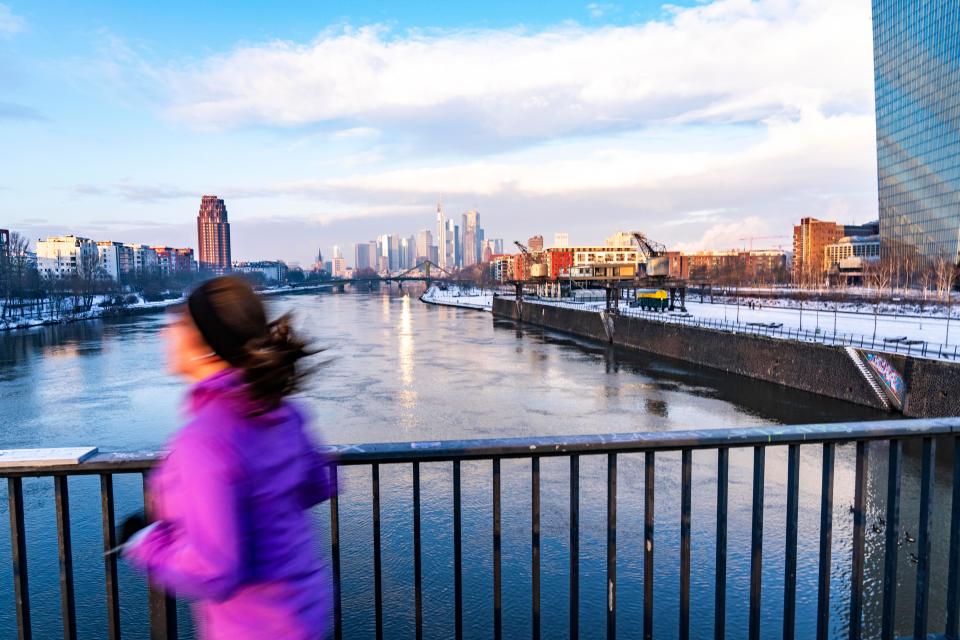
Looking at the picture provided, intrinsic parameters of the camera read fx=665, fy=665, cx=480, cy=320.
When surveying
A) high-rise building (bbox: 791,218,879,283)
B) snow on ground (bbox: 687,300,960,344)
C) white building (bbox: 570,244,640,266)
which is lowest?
snow on ground (bbox: 687,300,960,344)

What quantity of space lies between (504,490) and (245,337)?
14.2 meters

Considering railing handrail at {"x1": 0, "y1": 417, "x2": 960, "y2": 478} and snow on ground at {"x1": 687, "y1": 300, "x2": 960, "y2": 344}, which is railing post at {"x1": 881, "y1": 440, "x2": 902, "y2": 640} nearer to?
railing handrail at {"x1": 0, "y1": 417, "x2": 960, "y2": 478}

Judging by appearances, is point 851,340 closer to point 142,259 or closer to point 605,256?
point 605,256

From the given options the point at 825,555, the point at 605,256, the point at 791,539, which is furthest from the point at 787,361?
the point at 605,256

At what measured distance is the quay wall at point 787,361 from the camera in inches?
901

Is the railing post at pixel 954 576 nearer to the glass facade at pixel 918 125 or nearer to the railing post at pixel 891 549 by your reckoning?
the railing post at pixel 891 549

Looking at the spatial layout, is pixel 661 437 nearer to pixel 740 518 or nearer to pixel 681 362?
pixel 740 518

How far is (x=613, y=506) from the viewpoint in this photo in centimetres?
271

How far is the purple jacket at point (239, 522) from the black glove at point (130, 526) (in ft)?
0.72

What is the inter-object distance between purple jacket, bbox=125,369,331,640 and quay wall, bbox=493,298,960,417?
2509 centimetres

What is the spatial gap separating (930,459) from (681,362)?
3896cm

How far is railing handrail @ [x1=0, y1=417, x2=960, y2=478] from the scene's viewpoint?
2.35 metres

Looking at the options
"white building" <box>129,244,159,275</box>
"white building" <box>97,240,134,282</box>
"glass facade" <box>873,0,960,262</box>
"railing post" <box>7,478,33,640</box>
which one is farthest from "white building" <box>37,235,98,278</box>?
"railing post" <box>7,478,33,640</box>

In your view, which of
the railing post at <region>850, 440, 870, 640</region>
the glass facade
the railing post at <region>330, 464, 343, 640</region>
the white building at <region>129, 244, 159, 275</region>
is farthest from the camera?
the white building at <region>129, 244, 159, 275</region>
